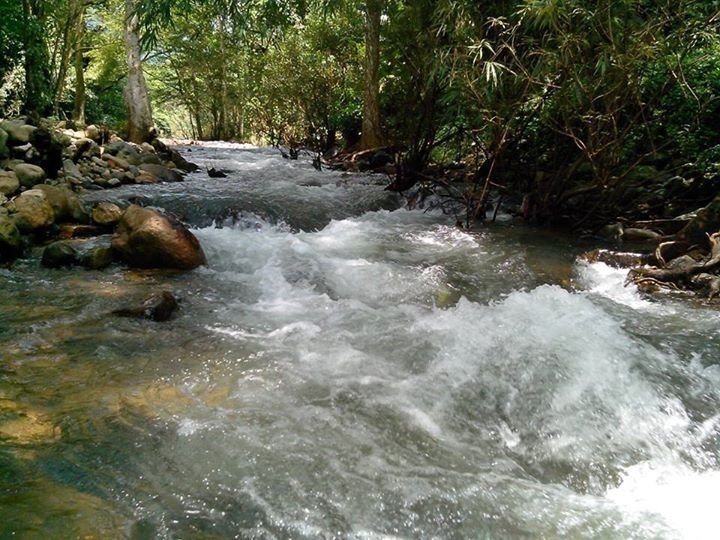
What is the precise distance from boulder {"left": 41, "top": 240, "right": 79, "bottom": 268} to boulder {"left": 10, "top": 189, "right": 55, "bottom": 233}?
61 cm

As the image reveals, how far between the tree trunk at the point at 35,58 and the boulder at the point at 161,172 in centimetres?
307

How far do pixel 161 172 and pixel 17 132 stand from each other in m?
2.86

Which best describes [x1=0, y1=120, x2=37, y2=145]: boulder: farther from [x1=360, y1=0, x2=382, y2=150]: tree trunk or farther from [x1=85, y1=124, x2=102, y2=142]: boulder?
[x1=360, y1=0, x2=382, y2=150]: tree trunk

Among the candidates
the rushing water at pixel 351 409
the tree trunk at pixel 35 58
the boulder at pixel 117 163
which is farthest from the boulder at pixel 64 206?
the tree trunk at pixel 35 58

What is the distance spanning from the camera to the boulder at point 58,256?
15.7 ft

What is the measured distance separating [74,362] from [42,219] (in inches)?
121

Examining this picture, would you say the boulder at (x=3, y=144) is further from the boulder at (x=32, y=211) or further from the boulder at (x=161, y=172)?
the boulder at (x=161, y=172)

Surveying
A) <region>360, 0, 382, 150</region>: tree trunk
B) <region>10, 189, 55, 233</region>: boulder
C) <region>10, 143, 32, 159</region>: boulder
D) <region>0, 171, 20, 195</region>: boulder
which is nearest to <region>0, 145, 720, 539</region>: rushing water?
<region>10, 189, 55, 233</region>: boulder

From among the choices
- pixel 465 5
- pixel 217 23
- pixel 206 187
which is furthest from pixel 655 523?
pixel 217 23

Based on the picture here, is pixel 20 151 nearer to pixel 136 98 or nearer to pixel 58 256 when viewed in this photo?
pixel 58 256

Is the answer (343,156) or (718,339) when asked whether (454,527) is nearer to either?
(718,339)

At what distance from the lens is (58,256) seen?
4.79 meters

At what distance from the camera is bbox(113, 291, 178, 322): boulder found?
3822 mm

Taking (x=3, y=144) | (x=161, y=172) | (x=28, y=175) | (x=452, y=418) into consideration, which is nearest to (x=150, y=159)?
(x=161, y=172)
